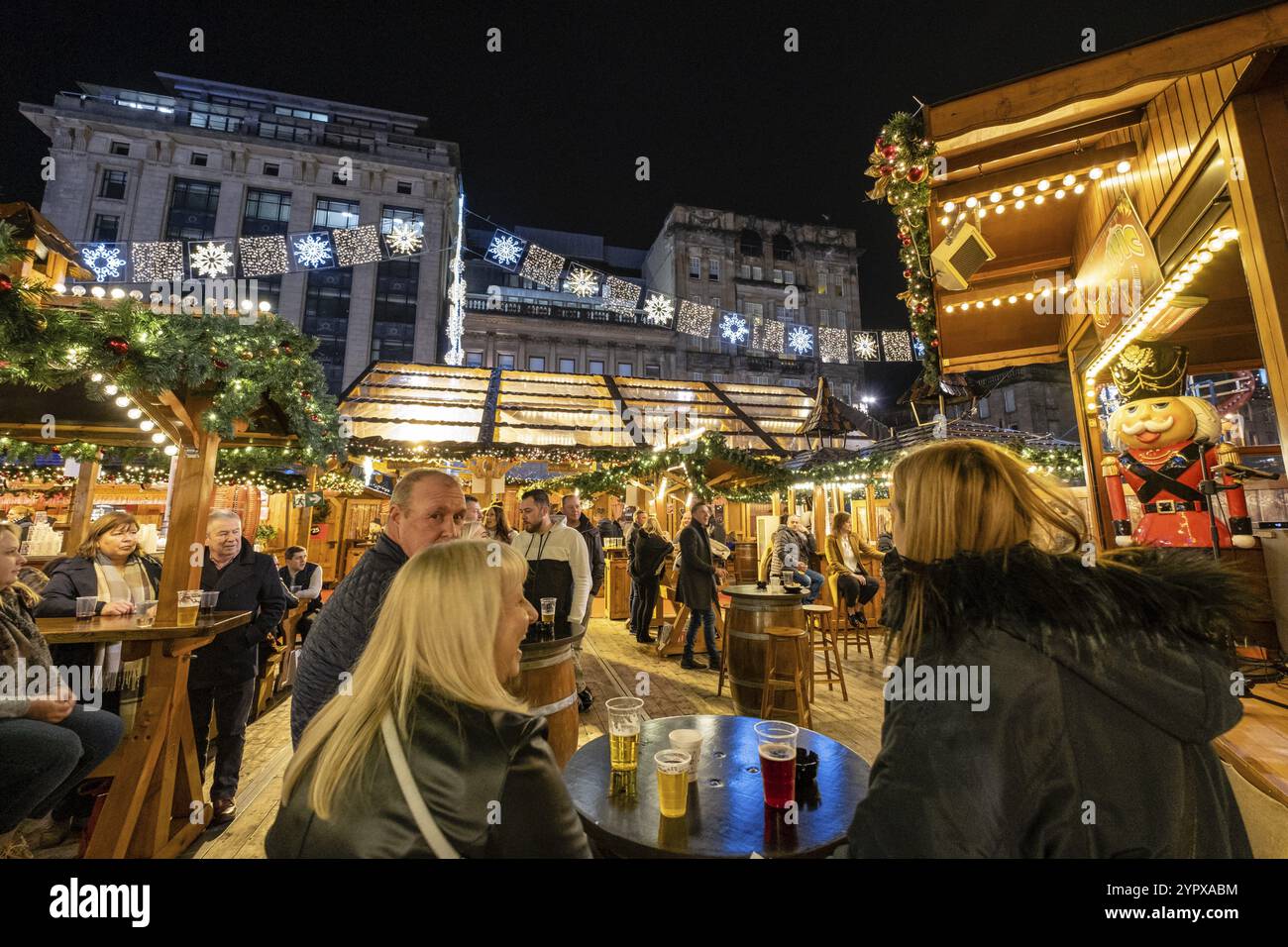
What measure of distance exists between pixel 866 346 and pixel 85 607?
39.1 feet

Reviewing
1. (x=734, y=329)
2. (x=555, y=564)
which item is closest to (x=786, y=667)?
(x=555, y=564)

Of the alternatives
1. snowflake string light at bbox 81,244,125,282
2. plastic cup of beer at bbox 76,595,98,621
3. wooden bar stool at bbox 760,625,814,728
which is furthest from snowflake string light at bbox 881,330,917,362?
snowflake string light at bbox 81,244,125,282

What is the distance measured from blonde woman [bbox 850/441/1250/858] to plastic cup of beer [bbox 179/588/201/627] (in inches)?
150

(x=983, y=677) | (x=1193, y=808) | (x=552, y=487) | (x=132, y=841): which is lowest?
(x=132, y=841)

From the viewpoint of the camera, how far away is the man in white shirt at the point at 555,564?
15.7ft

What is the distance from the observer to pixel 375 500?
16.8 meters

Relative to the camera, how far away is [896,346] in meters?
11.0

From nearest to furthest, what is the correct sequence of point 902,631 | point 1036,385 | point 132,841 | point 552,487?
→ point 902,631 < point 132,841 < point 552,487 < point 1036,385

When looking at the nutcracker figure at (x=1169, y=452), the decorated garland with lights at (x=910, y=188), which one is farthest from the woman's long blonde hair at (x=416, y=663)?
the nutcracker figure at (x=1169, y=452)

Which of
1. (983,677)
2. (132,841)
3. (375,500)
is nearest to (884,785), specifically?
(983,677)

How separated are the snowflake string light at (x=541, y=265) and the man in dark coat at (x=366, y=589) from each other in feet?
20.9

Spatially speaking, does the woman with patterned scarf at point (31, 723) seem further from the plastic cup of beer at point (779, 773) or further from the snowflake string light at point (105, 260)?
the snowflake string light at point (105, 260)
